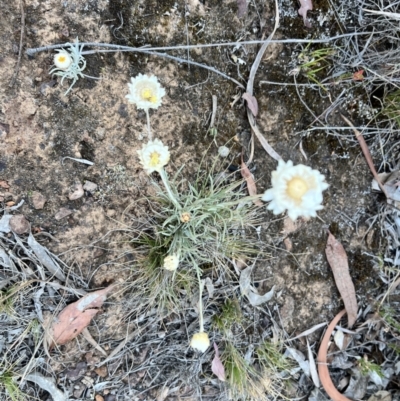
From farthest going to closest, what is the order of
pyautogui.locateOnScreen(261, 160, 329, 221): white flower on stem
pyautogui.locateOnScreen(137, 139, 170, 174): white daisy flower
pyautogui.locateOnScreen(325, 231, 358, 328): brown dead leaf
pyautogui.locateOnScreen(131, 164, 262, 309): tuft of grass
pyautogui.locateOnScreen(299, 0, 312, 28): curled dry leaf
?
1. pyautogui.locateOnScreen(325, 231, 358, 328): brown dead leaf
2. pyautogui.locateOnScreen(299, 0, 312, 28): curled dry leaf
3. pyautogui.locateOnScreen(131, 164, 262, 309): tuft of grass
4. pyautogui.locateOnScreen(137, 139, 170, 174): white daisy flower
5. pyautogui.locateOnScreen(261, 160, 329, 221): white flower on stem

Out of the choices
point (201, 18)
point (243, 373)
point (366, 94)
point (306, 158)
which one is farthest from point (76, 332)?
point (366, 94)

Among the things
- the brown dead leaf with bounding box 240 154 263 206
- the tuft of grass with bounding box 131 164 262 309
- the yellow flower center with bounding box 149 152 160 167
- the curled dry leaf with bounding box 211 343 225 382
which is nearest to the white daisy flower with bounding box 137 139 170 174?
the yellow flower center with bounding box 149 152 160 167

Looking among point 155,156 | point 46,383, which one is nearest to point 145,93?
point 155,156

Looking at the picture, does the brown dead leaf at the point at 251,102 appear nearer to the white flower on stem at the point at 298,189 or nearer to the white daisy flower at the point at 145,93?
the white daisy flower at the point at 145,93

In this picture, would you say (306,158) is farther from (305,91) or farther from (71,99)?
(71,99)

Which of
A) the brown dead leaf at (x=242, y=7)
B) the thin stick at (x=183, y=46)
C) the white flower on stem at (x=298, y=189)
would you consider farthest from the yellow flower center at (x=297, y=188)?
the brown dead leaf at (x=242, y=7)

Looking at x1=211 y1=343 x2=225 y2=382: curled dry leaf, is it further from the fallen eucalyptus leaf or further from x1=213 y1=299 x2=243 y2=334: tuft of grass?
the fallen eucalyptus leaf
